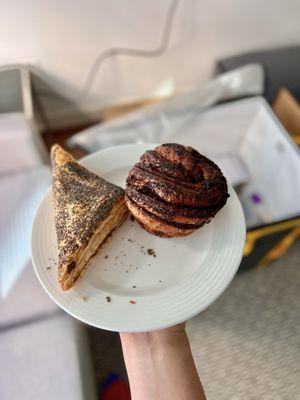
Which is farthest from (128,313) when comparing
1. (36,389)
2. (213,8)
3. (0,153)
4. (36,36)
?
(213,8)

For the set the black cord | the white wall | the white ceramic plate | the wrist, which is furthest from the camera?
the black cord

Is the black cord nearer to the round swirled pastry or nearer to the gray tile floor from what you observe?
the round swirled pastry

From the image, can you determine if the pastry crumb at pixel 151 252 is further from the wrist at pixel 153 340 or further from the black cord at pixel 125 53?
the black cord at pixel 125 53

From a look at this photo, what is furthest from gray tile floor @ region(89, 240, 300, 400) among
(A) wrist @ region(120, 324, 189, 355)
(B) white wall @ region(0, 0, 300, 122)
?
(B) white wall @ region(0, 0, 300, 122)

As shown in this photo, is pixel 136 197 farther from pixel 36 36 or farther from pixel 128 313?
pixel 36 36

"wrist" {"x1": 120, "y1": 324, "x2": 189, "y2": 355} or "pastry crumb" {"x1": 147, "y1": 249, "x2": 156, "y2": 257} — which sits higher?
"pastry crumb" {"x1": 147, "y1": 249, "x2": 156, "y2": 257}

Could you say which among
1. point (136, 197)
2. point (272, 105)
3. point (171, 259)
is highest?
point (136, 197)

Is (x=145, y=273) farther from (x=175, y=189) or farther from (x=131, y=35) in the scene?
(x=131, y=35)

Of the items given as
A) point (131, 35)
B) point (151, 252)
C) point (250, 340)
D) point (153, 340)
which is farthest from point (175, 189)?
point (131, 35)
